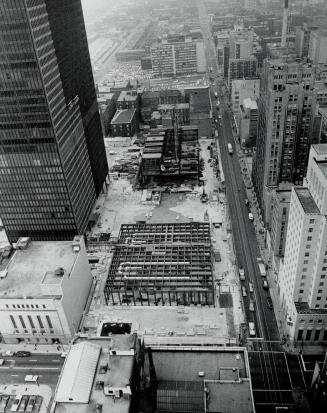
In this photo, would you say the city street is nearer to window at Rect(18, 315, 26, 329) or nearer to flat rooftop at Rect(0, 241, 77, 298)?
window at Rect(18, 315, 26, 329)

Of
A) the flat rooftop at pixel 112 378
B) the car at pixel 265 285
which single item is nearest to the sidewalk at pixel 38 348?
the flat rooftop at pixel 112 378

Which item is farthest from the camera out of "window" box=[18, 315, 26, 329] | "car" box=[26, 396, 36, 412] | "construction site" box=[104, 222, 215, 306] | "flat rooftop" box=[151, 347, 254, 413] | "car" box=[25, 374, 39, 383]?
"construction site" box=[104, 222, 215, 306]

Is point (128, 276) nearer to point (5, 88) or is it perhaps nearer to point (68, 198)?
point (68, 198)

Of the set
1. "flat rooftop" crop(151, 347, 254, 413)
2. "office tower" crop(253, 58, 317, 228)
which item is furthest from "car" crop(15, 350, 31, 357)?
"office tower" crop(253, 58, 317, 228)

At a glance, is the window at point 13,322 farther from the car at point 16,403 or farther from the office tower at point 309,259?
the office tower at point 309,259

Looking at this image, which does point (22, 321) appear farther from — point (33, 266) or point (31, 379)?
point (31, 379)

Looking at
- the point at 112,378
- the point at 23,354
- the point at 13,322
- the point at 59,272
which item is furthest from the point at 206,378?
the point at 13,322

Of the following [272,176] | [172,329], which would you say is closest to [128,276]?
[172,329]
